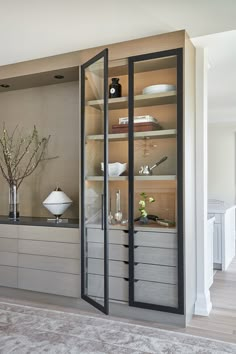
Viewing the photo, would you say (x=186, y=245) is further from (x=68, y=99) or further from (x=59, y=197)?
(x=68, y=99)

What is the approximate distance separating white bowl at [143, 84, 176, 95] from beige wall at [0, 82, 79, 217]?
1032mm

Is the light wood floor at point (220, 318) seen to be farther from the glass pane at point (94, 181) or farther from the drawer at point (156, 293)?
the glass pane at point (94, 181)

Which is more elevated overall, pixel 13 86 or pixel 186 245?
pixel 13 86

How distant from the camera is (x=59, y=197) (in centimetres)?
357

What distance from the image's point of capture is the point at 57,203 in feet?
11.6

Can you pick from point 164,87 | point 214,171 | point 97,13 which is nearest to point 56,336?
point 164,87

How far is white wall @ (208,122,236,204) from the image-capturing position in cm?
722

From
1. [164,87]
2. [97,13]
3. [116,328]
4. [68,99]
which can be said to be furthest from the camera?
[68,99]

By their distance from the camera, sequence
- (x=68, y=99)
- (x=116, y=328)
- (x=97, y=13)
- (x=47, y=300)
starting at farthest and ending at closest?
1. (x=68, y=99)
2. (x=47, y=300)
3. (x=116, y=328)
4. (x=97, y=13)

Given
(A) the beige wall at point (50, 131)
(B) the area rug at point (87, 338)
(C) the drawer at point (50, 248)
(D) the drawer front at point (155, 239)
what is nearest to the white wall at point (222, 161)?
(A) the beige wall at point (50, 131)

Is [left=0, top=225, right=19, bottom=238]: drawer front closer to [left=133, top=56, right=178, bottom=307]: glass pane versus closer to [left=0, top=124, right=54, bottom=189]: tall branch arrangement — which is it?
[left=0, top=124, right=54, bottom=189]: tall branch arrangement

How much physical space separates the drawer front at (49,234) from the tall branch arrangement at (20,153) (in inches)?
28.1

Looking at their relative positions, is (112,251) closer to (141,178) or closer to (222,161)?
(141,178)

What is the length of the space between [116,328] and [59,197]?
141 cm
